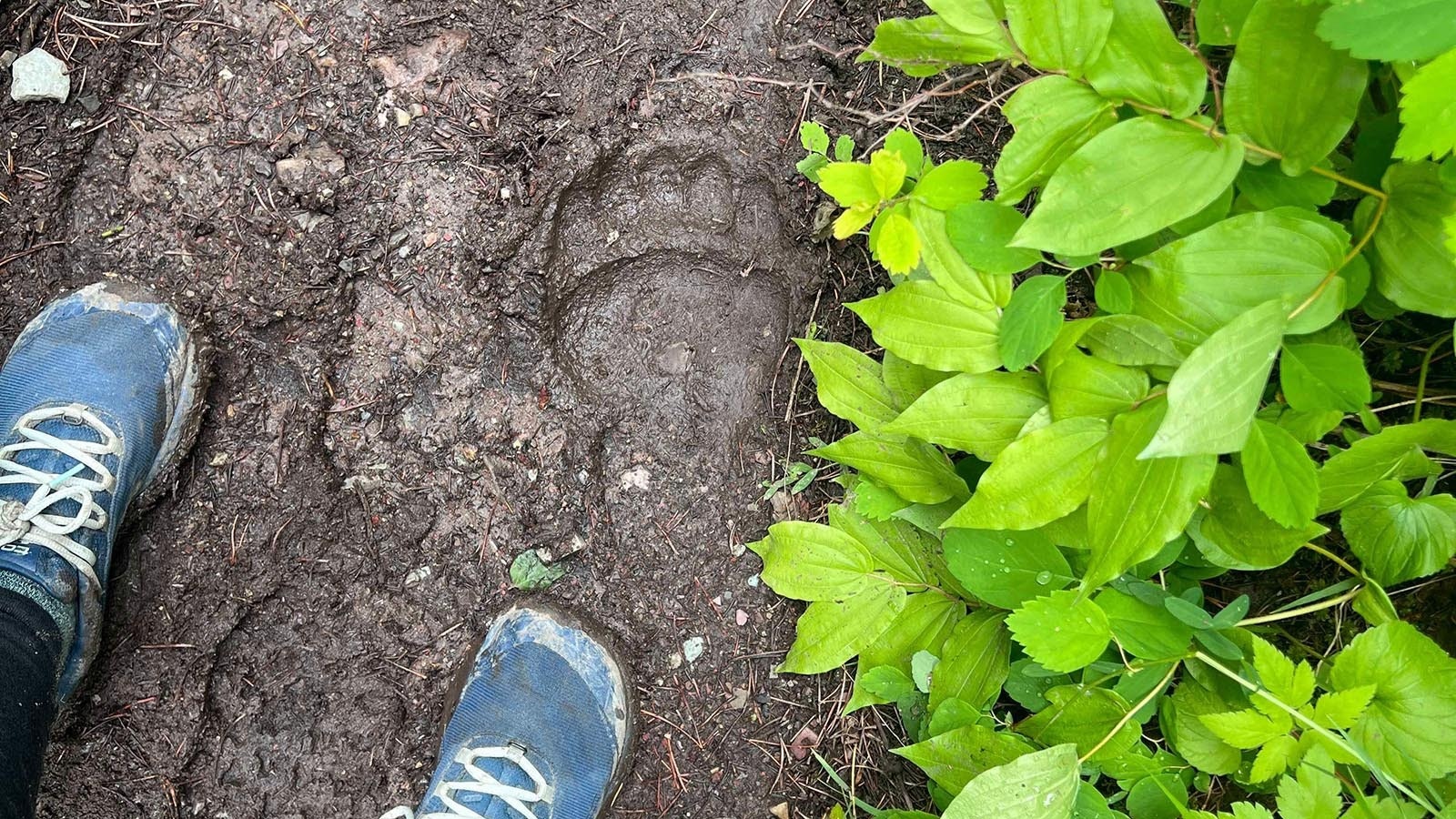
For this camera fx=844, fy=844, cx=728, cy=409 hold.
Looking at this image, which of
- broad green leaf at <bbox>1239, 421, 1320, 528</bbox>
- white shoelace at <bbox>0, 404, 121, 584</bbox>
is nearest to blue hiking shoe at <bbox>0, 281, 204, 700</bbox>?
white shoelace at <bbox>0, 404, 121, 584</bbox>

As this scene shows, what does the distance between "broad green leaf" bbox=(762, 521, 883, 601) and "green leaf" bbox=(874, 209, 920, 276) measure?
0.69 meters

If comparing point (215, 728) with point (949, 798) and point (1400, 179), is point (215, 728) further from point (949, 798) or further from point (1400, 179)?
point (1400, 179)

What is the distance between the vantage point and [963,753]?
1821 mm

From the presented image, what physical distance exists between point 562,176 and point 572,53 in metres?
0.32

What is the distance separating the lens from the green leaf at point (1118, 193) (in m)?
1.37

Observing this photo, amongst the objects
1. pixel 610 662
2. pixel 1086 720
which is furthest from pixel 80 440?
pixel 1086 720

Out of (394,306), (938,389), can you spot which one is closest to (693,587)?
(938,389)

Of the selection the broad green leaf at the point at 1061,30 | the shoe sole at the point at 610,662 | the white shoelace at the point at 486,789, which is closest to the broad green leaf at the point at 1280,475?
the broad green leaf at the point at 1061,30

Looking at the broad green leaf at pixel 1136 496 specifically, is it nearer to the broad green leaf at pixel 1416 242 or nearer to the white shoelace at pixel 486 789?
the broad green leaf at pixel 1416 242

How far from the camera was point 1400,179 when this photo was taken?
4.62ft

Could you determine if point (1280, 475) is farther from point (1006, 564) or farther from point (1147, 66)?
point (1147, 66)

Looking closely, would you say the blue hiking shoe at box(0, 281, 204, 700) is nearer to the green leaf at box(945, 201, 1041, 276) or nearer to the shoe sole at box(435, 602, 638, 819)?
the shoe sole at box(435, 602, 638, 819)

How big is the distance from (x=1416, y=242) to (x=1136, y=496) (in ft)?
2.07

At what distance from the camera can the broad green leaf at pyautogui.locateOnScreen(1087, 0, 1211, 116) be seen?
4.54ft
